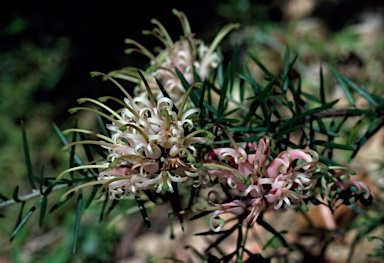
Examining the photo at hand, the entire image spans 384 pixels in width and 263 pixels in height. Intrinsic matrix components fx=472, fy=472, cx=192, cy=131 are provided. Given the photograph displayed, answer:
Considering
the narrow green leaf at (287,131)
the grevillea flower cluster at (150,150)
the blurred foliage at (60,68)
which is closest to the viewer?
the grevillea flower cluster at (150,150)

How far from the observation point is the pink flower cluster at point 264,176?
487 millimetres

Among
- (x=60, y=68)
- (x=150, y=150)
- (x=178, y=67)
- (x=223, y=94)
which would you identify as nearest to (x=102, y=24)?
(x=60, y=68)

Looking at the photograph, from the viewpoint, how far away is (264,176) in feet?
1.66

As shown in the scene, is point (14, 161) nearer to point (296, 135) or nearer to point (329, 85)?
point (296, 135)

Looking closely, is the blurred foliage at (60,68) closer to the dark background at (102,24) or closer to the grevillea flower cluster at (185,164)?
the dark background at (102,24)

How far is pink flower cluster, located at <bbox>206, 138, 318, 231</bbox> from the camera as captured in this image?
49 cm

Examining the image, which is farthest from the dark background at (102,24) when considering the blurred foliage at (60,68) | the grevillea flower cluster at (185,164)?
the grevillea flower cluster at (185,164)

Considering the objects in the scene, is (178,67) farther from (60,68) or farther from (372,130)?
(60,68)

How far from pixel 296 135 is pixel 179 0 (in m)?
0.69

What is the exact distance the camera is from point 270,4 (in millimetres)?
1892

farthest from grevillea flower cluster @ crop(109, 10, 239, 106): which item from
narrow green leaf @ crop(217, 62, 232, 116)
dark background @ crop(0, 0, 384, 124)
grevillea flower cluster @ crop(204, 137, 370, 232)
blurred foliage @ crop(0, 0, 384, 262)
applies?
dark background @ crop(0, 0, 384, 124)

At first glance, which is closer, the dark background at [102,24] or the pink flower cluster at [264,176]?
the pink flower cluster at [264,176]

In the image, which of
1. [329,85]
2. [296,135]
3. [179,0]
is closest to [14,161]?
[179,0]

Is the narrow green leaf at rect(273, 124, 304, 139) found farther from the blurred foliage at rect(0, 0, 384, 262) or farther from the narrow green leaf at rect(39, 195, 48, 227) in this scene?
the blurred foliage at rect(0, 0, 384, 262)
